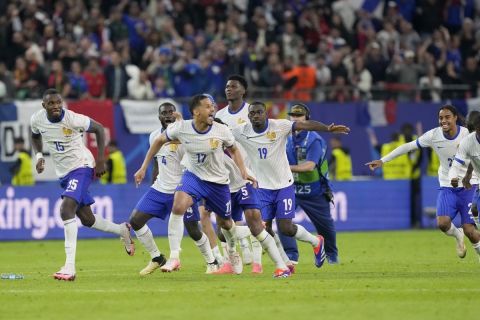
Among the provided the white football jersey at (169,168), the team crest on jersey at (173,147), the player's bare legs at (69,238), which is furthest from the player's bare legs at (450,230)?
the player's bare legs at (69,238)

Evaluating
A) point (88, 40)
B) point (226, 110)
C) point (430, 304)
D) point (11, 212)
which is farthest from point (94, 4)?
point (430, 304)

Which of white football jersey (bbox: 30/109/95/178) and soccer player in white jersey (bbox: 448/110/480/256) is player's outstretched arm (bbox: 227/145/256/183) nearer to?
white football jersey (bbox: 30/109/95/178)

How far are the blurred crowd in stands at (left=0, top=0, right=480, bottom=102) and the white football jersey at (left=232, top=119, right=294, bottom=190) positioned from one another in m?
11.5

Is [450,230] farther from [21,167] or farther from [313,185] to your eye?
[21,167]

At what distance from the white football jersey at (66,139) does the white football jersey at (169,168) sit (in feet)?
3.62

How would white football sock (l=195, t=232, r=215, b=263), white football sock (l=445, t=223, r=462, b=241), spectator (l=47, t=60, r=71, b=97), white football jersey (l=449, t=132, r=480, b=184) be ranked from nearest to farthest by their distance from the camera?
white football jersey (l=449, t=132, r=480, b=184), white football sock (l=195, t=232, r=215, b=263), white football sock (l=445, t=223, r=462, b=241), spectator (l=47, t=60, r=71, b=97)

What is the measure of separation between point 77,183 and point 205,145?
1.87 m

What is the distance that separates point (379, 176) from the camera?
104 ft

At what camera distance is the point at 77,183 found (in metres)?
16.7

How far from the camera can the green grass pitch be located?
12.4m

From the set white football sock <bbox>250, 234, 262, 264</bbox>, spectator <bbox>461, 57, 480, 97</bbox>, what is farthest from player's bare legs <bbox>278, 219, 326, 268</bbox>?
spectator <bbox>461, 57, 480, 97</bbox>

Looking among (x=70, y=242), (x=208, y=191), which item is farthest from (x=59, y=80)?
(x=208, y=191)

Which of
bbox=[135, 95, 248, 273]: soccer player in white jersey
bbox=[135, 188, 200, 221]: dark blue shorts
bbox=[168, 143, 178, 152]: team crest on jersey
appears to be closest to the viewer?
bbox=[135, 95, 248, 273]: soccer player in white jersey

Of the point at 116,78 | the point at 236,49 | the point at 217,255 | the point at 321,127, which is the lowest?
the point at 217,255
